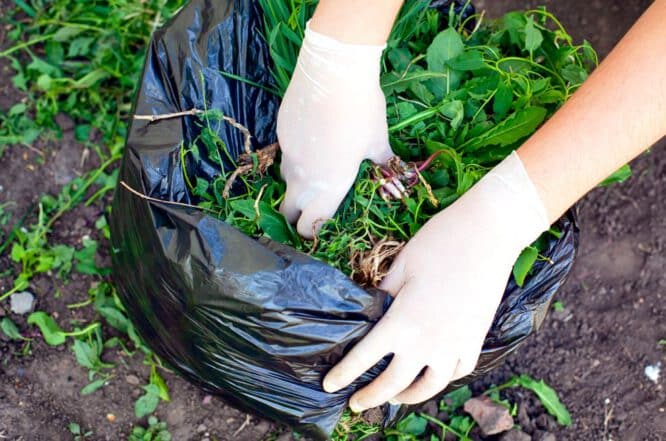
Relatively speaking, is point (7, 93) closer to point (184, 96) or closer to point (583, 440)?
point (184, 96)

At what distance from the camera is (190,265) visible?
1.06 metres

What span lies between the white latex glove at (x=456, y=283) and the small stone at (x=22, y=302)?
78cm

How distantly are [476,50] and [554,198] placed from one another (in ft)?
1.20

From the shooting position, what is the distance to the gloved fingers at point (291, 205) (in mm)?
1231

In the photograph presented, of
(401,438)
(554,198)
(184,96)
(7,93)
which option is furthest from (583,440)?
(7,93)

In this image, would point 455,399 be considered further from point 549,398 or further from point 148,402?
point 148,402

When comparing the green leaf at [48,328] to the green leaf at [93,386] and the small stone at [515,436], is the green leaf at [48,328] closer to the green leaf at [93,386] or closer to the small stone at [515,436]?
the green leaf at [93,386]

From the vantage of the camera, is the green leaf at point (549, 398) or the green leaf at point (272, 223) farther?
the green leaf at point (549, 398)

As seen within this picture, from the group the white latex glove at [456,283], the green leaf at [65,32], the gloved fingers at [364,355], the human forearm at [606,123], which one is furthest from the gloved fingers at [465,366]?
the green leaf at [65,32]

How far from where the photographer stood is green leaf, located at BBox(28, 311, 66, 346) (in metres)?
1.46

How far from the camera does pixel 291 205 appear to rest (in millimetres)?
1246

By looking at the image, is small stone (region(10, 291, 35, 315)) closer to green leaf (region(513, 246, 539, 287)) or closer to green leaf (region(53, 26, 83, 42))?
green leaf (region(53, 26, 83, 42))

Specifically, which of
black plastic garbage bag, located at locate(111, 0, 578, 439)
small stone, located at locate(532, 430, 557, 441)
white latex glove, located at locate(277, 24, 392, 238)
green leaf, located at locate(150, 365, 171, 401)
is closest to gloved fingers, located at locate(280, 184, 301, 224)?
white latex glove, located at locate(277, 24, 392, 238)

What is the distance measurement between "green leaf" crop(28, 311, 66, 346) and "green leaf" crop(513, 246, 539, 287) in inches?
37.5
